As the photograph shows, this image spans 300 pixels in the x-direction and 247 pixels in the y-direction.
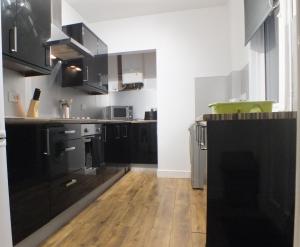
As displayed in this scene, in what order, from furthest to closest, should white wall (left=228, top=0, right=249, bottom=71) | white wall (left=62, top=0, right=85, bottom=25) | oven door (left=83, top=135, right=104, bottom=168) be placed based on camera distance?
white wall (left=62, top=0, right=85, bottom=25)
white wall (left=228, top=0, right=249, bottom=71)
oven door (left=83, top=135, right=104, bottom=168)

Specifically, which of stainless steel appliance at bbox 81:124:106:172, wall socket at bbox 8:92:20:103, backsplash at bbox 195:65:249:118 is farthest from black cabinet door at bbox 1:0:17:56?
backsplash at bbox 195:65:249:118

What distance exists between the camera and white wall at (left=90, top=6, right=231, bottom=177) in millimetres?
3289

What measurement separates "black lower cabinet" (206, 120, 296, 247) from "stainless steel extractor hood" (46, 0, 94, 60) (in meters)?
1.75

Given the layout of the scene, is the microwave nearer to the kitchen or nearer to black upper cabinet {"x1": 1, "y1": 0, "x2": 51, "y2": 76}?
the kitchen

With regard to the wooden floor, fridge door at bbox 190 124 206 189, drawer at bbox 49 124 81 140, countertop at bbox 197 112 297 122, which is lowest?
the wooden floor

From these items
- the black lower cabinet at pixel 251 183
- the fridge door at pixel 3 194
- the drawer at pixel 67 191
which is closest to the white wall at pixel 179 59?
the drawer at pixel 67 191

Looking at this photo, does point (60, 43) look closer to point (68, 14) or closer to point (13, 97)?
point (13, 97)

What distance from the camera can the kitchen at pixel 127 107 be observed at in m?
1.38

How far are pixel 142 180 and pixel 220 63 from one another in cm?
218

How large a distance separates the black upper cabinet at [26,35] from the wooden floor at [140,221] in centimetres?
143

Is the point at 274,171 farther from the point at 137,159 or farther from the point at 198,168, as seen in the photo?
the point at 137,159

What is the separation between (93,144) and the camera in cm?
239

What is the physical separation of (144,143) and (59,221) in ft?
7.10

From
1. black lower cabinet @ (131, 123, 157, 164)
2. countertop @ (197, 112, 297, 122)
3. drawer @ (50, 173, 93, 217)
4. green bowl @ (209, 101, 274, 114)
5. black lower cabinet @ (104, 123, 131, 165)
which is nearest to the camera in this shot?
countertop @ (197, 112, 297, 122)
